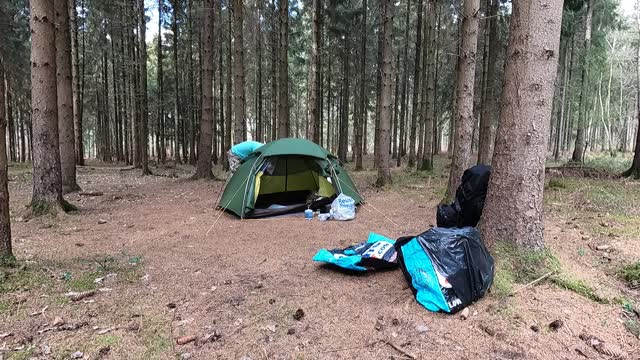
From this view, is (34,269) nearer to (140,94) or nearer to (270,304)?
(270,304)

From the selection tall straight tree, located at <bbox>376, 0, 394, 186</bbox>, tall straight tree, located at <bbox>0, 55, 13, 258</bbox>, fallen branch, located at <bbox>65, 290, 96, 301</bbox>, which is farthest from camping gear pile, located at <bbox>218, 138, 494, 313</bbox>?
tall straight tree, located at <bbox>0, 55, 13, 258</bbox>

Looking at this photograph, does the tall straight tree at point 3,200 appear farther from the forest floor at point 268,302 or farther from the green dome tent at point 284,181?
the green dome tent at point 284,181

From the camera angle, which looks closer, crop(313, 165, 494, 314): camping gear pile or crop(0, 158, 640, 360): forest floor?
crop(0, 158, 640, 360): forest floor

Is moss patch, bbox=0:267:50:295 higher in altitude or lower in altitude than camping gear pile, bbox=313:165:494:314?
lower

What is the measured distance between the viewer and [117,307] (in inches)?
121

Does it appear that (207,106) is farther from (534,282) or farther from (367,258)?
(534,282)

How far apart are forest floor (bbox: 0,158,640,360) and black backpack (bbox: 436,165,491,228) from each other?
90 cm

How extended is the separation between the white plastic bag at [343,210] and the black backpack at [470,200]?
7.75ft

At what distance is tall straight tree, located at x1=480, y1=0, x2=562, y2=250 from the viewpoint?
3285mm

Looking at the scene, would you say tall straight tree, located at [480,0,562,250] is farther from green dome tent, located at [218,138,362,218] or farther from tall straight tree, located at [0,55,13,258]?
tall straight tree, located at [0,55,13,258]

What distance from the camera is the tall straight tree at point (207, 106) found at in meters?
11.1

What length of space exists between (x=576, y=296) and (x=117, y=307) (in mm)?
3829

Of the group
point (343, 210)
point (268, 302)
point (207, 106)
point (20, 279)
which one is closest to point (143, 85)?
point (207, 106)

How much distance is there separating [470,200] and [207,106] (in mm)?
8905
